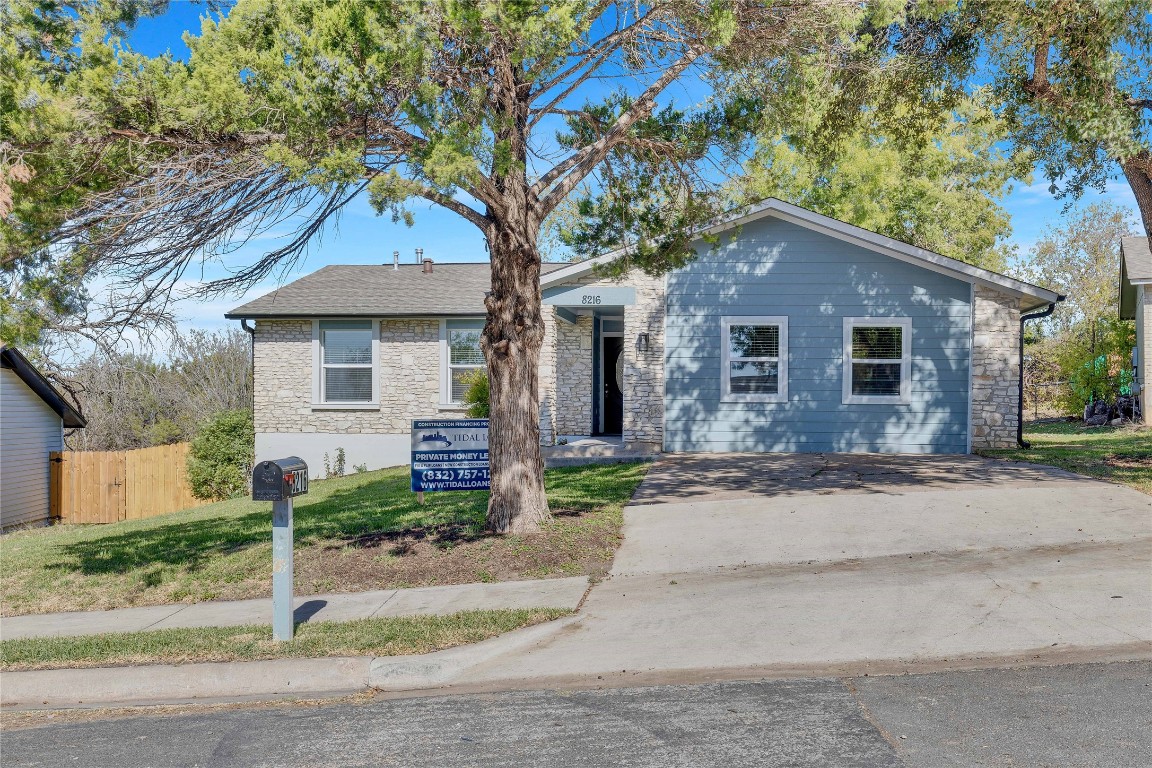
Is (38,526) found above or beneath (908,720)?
beneath

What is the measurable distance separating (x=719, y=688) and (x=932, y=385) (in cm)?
1257

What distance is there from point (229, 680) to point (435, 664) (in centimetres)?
134

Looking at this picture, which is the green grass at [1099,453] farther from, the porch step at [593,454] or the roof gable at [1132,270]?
the porch step at [593,454]

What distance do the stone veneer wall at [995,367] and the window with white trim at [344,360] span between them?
13.1 m

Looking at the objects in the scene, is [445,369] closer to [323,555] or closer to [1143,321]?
[323,555]

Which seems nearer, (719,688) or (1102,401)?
(719,688)

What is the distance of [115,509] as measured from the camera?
837 inches

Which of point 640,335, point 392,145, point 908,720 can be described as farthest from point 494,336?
point 640,335

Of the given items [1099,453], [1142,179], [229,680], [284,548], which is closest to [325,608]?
[284,548]

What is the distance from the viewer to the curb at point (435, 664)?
550 cm

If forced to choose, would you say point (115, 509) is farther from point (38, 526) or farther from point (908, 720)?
point (908, 720)

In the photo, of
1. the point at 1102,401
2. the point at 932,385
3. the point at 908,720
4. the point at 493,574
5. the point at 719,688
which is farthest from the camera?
the point at 1102,401

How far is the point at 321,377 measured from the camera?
20.5 meters

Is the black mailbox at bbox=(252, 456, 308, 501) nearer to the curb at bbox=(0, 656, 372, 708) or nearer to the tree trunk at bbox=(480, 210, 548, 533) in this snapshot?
the curb at bbox=(0, 656, 372, 708)
